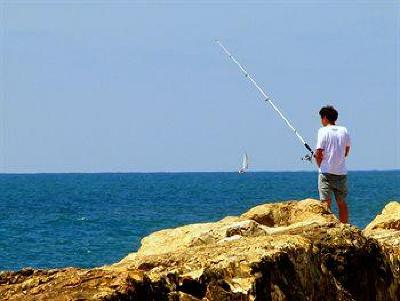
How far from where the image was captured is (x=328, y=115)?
10.3m

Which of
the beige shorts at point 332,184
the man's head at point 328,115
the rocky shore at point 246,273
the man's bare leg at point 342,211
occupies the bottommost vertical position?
the rocky shore at point 246,273

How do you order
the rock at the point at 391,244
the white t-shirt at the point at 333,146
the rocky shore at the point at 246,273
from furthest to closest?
the white t-shirt at the point at 333,146 < the rock at the point at 391,244 < the rocky shore at the point at 246,273

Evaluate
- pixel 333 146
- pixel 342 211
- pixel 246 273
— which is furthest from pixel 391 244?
pixel 342 211

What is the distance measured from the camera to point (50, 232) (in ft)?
133

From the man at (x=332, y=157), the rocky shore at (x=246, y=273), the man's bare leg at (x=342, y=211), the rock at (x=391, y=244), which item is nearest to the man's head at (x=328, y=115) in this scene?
the man at (x=332, y=157)

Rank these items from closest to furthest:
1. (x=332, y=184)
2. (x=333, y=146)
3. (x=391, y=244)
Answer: (x=391, y=244), (x=333, y=146), (x=332, y=184)

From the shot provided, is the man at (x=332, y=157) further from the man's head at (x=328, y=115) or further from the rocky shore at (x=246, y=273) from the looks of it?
the rocky shore at (x=246, y=273)

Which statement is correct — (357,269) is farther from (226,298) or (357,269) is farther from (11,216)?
(11,216)

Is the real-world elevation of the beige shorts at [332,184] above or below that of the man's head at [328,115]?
below

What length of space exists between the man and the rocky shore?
2.55 metres

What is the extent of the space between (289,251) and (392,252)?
1461 mm

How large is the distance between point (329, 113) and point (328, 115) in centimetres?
2

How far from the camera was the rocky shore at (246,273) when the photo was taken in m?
5.07

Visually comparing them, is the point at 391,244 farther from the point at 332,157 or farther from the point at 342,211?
the point at 342,211
